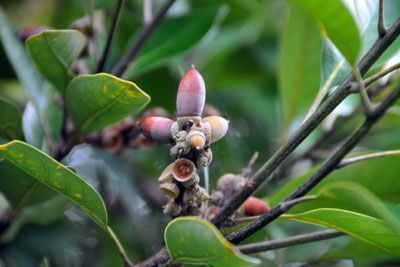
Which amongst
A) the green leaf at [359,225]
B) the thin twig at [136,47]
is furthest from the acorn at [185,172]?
the thin twig at [136,47]

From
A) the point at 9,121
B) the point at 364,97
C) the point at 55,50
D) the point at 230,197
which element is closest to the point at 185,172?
the point at 230,197

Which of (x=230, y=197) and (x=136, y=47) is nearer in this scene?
(x=230, y=197)

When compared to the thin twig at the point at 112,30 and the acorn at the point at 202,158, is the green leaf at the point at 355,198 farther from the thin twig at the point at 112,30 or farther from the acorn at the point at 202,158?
the thin twig at the point at 112,30

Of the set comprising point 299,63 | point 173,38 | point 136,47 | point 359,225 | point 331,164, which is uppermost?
point 173,38

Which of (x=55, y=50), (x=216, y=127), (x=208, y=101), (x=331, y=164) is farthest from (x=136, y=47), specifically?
(x=208, y=101)

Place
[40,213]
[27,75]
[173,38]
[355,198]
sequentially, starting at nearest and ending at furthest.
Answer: [355,198] < [40,213] < [27,75] < [173,38]

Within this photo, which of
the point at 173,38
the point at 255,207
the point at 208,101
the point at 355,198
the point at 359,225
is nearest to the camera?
the point at 355,198

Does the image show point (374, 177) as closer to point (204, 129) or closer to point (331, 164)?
point (331, 164)

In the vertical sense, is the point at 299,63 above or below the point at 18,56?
below
